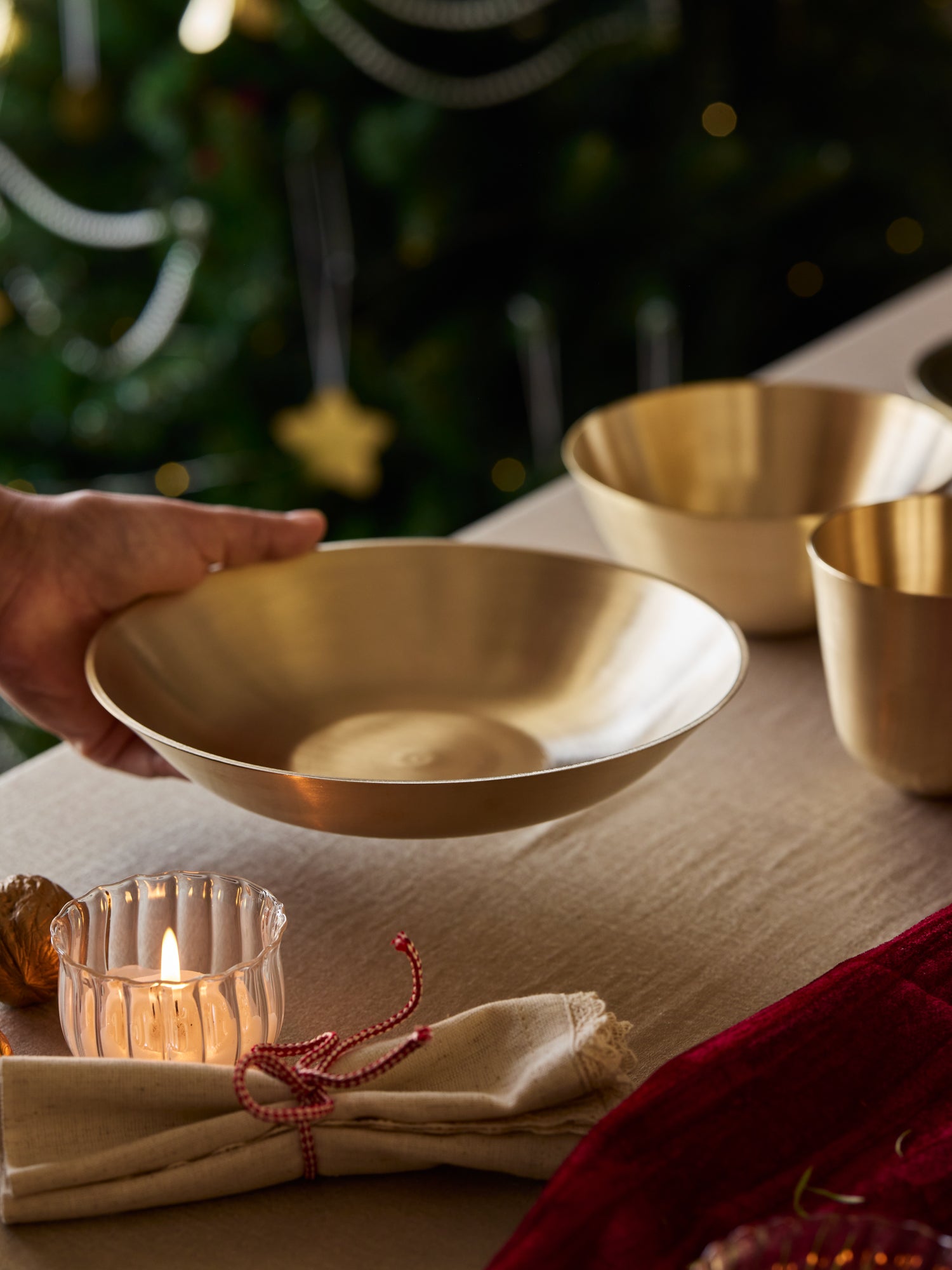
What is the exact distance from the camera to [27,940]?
0.49m

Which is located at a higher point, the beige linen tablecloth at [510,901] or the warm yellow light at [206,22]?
the warm yellow light at [206,22]

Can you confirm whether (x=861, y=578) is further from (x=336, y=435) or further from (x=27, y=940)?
(x=336, y=435)

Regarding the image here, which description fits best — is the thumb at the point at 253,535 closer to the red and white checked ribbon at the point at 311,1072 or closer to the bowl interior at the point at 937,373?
the red and white checked ribbon at the point at 311,1072

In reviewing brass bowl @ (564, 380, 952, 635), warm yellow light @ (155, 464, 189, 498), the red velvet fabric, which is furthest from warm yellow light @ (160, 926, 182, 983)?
warm yellow light @ (155, 464, 189, 498)

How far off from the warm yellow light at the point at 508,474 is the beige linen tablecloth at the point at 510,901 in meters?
1.27

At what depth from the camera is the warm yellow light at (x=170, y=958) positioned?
1.51ft

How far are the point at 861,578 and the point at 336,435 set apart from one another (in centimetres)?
117

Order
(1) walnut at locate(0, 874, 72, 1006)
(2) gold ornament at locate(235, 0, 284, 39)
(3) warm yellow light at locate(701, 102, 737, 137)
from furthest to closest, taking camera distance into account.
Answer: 1. (3) warm yellow light at locate(701, 102, 737, 137)
2. (2) gold ornament at locate(235, 0, 284, 39)
3. (1) walnut at locate(0, 874, 72, 1006)

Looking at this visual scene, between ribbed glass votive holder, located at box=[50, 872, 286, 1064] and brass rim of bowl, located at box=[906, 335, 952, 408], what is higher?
brass rim of bowl, located at box=[906, 335, 952, 408]

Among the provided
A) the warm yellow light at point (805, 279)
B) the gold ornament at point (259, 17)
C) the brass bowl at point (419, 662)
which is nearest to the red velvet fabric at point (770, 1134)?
the brass bowl at point (419, 662)

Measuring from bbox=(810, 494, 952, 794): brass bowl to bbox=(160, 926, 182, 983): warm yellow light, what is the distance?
12.6 inches

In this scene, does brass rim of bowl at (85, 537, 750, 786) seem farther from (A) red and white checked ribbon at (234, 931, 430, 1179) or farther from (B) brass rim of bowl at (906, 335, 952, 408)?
(B) brass rim of bowl at (906, 335, 952, 408)

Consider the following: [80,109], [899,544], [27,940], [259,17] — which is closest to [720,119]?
[259,17]

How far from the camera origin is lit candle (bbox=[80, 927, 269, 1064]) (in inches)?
17.5
